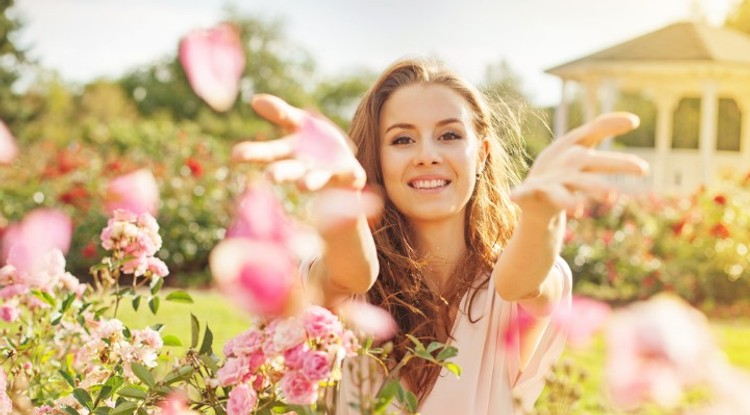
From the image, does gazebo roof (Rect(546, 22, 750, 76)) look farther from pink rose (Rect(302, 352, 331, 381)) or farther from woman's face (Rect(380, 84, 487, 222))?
pink rose (Rect(302, 352, 331, 381))

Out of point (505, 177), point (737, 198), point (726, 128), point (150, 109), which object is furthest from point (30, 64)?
point (505, 177)

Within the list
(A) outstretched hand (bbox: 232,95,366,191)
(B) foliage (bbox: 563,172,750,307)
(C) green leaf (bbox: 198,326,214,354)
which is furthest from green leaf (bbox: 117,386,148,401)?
(B) foliage (bbox: 563,172,750,307)

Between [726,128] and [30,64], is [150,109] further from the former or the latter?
[726,128]

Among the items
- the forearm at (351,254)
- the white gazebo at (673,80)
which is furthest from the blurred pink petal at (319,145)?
the white gazebo at (673,80)

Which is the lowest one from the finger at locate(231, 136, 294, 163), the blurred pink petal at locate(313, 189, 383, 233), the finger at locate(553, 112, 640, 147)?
the blurred pink petal at locate(313, 189, 383, 233)

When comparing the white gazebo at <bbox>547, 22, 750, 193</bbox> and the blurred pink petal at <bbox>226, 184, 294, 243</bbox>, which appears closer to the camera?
the blurred pink petal at <bbox>226, 184, 294, 243</bbox>

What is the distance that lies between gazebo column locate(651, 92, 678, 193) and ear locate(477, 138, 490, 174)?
455 inches

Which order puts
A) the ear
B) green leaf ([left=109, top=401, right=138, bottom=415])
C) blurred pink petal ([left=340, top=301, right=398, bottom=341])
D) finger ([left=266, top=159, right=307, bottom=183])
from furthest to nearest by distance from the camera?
the ear < green leaf ([left=109, top=401, right=138, bottom=415]) < blurred pink petal ([left=340, top=301, right=398, bottom=341]) < finger ([left=266, top=159, right=307, bottom=183])

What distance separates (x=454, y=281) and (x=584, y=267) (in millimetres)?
6074

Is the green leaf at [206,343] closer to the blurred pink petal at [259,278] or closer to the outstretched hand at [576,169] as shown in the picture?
the blurred pink petal at [259,278]

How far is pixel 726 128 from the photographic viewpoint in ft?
85.0

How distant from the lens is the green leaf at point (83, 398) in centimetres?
152

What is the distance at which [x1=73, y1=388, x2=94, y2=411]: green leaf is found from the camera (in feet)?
4.99

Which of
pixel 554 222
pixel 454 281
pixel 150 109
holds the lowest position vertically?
pixel 150 109
